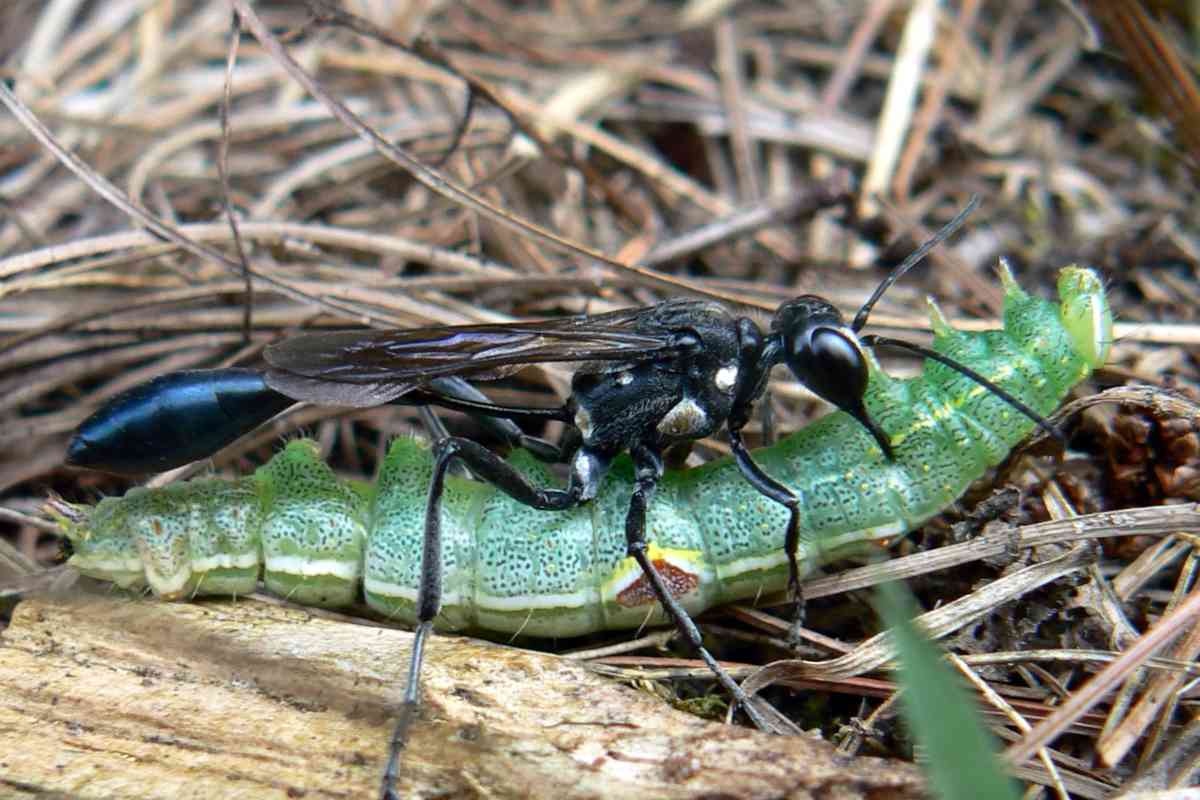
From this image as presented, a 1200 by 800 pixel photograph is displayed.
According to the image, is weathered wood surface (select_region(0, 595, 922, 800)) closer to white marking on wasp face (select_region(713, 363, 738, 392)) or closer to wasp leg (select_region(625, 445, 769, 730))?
wasp leg (select_region(625, 445, 769, 730))

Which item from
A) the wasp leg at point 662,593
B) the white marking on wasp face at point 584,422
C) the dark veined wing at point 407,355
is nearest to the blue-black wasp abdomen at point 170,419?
the dark veined wing at point 407,355

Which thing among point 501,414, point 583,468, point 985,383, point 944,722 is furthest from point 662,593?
point 944,722

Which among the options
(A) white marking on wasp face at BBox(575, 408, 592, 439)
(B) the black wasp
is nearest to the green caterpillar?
(B) the black wasp

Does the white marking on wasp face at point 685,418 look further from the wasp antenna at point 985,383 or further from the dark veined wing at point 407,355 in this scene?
the wasp antenna at point 985,383

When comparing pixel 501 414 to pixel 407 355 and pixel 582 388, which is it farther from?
pixel 407 355

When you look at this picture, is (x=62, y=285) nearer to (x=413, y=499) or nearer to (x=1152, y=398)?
(x=413, y=499)
